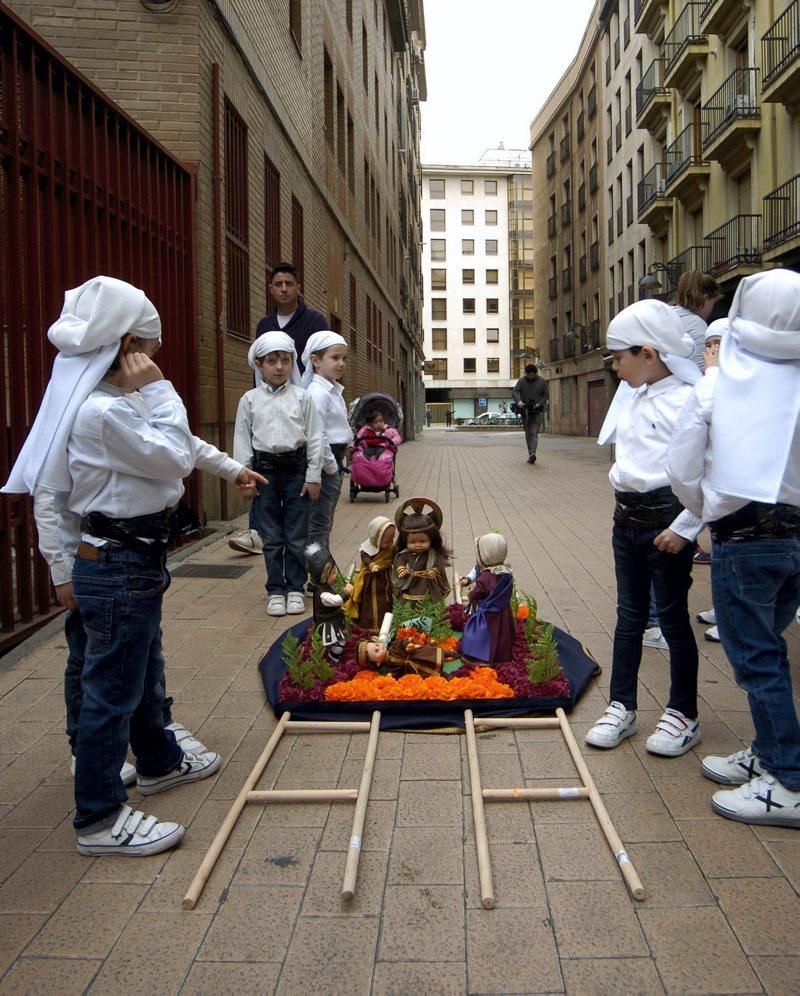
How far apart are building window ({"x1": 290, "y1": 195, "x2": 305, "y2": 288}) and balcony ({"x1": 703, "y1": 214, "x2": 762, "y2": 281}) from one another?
1142 centimetres

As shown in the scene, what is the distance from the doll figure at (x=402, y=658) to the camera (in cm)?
433

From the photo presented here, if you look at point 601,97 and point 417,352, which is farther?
point 417,352

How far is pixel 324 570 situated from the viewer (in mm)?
4637

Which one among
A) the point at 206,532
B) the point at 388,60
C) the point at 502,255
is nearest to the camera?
the point at 206,532

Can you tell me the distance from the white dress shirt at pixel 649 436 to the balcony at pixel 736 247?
1899cm

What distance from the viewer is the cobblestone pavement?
2.29 m

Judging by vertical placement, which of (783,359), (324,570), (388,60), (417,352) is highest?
(388,60)

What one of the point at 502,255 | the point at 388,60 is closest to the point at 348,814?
the point at 388,60

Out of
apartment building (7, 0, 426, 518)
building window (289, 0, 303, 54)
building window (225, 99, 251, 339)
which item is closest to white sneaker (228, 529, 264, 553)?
apartment building (7, 0, 426, 518)

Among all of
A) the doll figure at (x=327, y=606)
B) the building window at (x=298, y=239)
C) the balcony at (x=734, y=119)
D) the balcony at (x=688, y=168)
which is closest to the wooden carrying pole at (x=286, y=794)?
the doll figure at (x=327, y=606)

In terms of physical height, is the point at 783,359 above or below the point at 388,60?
below

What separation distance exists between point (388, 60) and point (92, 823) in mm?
33132

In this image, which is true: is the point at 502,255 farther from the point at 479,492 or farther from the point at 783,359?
the point at 783,359

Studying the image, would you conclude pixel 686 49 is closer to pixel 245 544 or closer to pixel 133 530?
pixel 245 544
